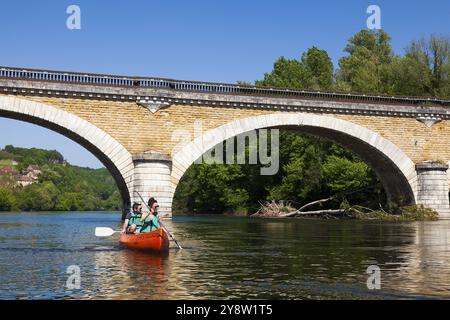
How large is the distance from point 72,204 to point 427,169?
8773 cm

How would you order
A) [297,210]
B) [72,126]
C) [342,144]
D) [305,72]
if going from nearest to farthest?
[72,126], [342,144], [297,210], [305,72]

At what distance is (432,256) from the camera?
16219 mm

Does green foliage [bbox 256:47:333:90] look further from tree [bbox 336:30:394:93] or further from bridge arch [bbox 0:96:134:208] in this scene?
bridge arch [bbox 0:96:134:208]

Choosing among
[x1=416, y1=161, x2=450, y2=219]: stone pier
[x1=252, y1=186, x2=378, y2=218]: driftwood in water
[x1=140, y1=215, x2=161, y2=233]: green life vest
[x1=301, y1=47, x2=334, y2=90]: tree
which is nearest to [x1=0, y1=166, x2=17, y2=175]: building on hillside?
[x1=301, y1=47, x2=334, y2=90]: tree

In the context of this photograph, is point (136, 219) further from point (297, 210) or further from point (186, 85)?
point (297, 210)

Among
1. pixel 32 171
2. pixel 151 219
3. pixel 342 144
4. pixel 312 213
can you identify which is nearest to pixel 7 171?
pixel 32 171

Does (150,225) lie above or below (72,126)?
below

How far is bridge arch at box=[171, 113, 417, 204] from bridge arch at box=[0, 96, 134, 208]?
8.44 feet

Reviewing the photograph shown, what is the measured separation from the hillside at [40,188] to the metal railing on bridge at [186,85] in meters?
77.2

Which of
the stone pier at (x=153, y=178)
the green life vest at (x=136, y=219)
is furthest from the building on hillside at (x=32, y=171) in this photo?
the green life vest at (x=136, y=219)

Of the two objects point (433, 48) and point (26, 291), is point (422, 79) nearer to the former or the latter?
point (433, 48)

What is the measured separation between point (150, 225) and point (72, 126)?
1391 cm

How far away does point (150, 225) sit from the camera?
17.8 meters
